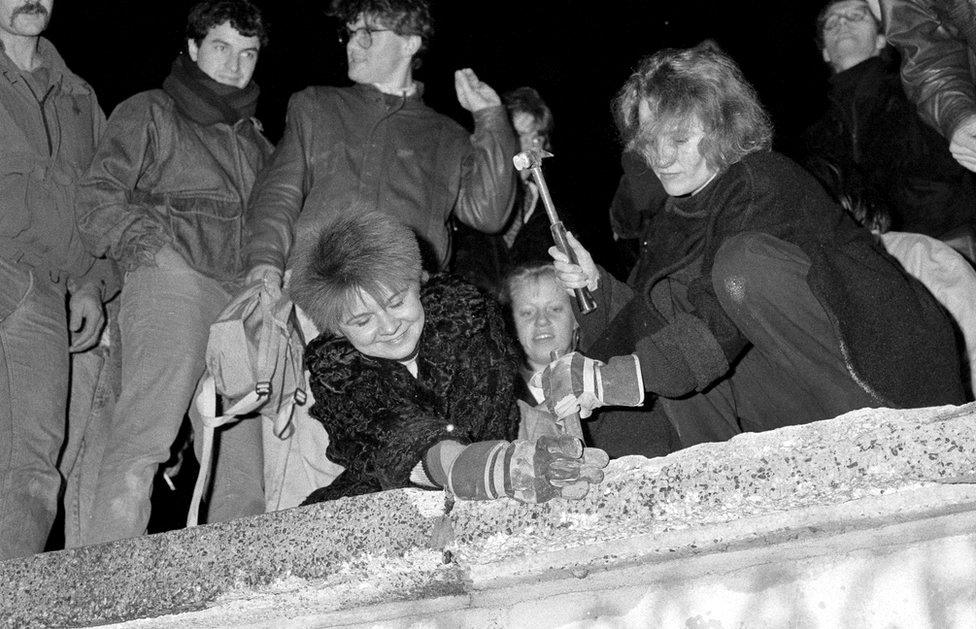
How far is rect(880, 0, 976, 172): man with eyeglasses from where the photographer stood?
2771 mm

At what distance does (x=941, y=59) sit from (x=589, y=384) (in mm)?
1428

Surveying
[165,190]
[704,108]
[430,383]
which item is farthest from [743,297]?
[165,190]

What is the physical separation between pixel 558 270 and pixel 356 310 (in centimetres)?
75

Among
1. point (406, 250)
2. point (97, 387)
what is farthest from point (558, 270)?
point (97, 387)

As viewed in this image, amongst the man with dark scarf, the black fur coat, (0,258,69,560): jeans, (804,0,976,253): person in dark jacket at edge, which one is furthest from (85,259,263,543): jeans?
(804,0,976,253): person in dark jacket at edge

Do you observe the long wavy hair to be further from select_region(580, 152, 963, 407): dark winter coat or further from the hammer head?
the hammer head

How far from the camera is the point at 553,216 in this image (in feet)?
9.47

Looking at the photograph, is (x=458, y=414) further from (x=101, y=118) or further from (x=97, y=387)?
(x=101, y=118)

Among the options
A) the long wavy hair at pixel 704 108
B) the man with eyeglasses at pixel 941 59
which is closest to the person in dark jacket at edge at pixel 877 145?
the man with eyeglasses at pixel 941 59

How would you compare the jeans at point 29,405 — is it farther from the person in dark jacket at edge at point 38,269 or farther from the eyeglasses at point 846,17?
the eyeglasses at point 846,17

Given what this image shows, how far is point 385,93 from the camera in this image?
3271mm

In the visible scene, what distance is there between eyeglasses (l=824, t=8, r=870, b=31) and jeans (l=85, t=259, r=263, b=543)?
2197 millimetres

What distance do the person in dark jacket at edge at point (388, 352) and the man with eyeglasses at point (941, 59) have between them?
50.0 inches

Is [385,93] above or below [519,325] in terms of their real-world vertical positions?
above
